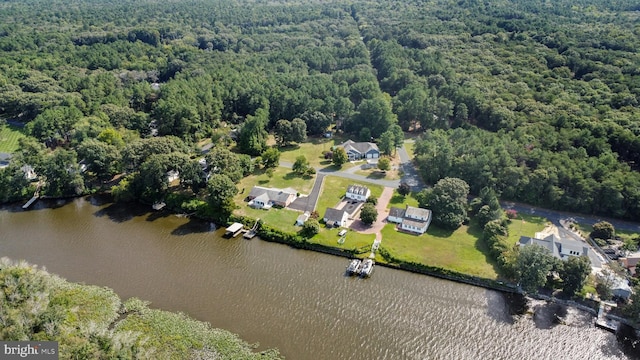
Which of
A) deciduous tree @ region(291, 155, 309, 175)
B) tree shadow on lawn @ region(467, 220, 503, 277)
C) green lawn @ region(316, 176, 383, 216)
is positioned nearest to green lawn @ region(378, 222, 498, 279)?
tree shadow on lawn @ region(467, 220, 503, 277)

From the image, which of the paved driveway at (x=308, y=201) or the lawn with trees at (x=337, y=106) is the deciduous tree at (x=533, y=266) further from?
the paved driveway at (x=308, y=201)

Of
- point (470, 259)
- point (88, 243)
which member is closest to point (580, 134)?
point (470, 259)

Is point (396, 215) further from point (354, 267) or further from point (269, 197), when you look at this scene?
point (269, 197)

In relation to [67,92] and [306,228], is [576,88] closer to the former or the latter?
[306,228]

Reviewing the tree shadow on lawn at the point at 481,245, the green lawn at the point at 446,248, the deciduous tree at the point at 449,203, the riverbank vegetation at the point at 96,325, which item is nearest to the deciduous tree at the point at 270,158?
the green lawn at the point at 446,248

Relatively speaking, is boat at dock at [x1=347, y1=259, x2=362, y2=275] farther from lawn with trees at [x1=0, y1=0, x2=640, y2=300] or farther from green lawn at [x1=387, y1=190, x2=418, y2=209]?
green lawn at [x1=387, y1=190, x2=418, y2=209]

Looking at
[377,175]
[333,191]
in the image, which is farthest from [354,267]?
[377,175]
